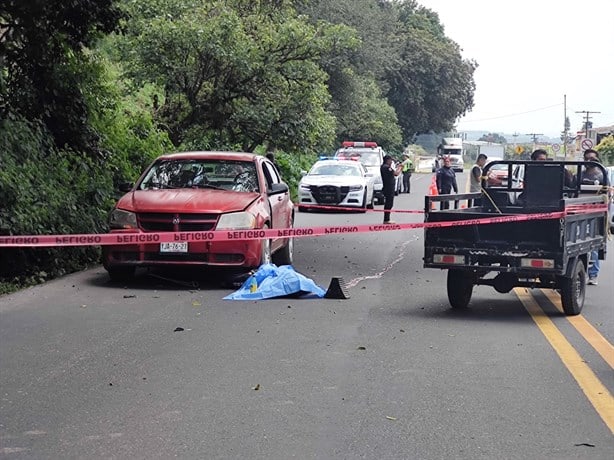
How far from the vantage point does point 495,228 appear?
1097cm

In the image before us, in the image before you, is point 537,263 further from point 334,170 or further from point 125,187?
point 334,170

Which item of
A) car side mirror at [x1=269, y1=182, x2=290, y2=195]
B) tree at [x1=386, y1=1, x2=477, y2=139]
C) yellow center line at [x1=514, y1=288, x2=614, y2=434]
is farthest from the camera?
tree at [x1=386, y1=1, x2=477, y2=139]

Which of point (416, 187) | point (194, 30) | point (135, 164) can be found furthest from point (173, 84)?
point (416, 187)

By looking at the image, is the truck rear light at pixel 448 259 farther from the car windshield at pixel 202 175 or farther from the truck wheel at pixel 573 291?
the car windshield at pixel 202 175

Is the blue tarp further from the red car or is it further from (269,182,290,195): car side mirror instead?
(269,182,290,195): car side mirror

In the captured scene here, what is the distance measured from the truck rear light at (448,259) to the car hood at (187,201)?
9.59ft

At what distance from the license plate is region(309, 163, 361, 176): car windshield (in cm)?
1872

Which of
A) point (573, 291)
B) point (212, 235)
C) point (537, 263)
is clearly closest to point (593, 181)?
point (573, 291)

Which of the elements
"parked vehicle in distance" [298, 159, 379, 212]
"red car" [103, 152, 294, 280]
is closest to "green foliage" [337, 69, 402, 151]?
"parked vehicle in distance" [298, 159, 379, 212]

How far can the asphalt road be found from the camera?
5.96 meters

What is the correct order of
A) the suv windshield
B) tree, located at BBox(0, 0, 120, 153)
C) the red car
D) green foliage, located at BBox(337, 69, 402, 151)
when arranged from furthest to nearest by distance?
green foliage, located at BBox(337, 69, 402, 151) → the suv windshield → tree, located at BBox(0, 0, 120, 153) → the red car

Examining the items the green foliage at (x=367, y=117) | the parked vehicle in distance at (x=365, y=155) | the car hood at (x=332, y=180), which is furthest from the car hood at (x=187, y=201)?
the green foliage at (x=367, y=117)

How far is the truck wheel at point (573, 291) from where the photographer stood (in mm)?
10758

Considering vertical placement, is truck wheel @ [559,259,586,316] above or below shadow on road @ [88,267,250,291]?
above
